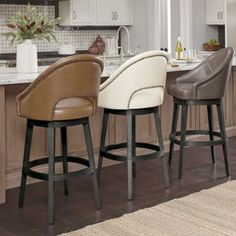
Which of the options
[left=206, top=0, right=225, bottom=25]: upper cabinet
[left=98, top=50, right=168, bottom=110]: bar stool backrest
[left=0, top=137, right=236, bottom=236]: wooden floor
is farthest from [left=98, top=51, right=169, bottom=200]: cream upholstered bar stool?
[left=206, top=0, right=225, bottom=25]: upper cabinet

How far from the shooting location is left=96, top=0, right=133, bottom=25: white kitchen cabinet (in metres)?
7.53

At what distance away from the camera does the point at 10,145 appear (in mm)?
3766

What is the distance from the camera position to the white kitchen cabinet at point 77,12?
23.5 ft

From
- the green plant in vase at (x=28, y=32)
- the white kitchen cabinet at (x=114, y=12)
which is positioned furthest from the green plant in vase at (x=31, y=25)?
the white kitchen cabinet at (x=114, y=12)

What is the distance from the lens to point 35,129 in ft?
12.9

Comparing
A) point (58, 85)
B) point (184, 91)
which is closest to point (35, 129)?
point (58, 85)

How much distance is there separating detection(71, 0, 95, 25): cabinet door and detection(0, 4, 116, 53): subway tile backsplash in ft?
0.94

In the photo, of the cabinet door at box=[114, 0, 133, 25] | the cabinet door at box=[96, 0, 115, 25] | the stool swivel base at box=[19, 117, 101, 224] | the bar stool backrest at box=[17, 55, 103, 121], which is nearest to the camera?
the bar stool backrest at box=[17, 55, 103, 121]

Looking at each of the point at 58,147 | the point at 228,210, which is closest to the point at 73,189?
the point at 58,147

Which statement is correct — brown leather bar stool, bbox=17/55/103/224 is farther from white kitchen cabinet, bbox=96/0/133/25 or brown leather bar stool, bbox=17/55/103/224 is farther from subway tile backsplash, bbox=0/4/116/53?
white kitchen cabinet, bbox=96/0/133/25

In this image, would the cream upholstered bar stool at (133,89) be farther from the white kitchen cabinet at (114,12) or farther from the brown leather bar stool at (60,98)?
the white kitchen cabinet at (114,12)

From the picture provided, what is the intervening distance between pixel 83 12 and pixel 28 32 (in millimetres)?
3711

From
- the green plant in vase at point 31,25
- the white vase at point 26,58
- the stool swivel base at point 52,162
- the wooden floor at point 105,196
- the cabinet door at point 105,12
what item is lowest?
the wooden floor at point 105,196

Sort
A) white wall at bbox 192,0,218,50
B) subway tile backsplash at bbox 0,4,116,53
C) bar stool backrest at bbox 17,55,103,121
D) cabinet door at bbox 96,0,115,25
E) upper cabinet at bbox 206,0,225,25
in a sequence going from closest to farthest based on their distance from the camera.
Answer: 1. bar stool backrest at bbox 17,55,103,121
2. subway tile backsplash at bbox 0,4,116,53
3. cabinet door at bbox 96,0,115,25
4. upper cabinet at bbox 206,0,225,25
5. white wall at bbox 192,0,218,50
